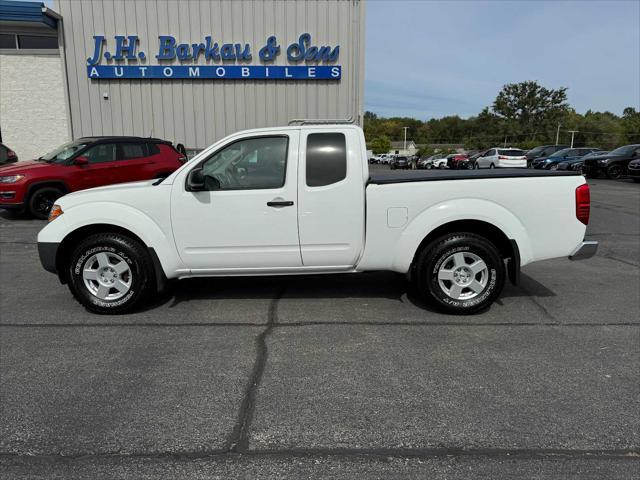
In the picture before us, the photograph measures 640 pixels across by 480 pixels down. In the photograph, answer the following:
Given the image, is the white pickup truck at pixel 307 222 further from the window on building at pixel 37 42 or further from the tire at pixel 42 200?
the window on building at pixel 37 42

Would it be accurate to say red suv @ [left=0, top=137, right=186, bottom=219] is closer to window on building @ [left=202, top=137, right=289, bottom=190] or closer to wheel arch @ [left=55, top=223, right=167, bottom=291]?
wheel arch @ [left=55, top=223, right=167, bottom=291]

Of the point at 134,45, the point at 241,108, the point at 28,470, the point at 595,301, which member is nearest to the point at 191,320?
the point at 28,470

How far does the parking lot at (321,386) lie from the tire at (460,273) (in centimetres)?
19

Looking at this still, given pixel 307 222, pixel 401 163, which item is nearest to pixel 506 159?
pixel 401 163

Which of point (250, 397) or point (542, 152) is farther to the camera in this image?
point (542, 152)

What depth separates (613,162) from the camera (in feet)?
75.1

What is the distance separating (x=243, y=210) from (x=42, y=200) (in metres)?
7.81

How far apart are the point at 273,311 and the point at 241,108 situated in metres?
12.5

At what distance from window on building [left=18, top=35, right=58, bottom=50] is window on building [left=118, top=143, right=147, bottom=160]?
9.97m

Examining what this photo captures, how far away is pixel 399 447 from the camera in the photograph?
2.67 m

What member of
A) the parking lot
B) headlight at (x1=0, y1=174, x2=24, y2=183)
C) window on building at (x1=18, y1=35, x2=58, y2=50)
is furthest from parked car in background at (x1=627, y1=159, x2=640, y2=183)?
window on building at (x1=18, y1=35, x2=58, y2=50)

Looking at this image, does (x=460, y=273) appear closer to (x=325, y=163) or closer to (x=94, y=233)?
(x=325, y=163)

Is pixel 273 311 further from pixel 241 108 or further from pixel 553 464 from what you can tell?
pixel 241 108

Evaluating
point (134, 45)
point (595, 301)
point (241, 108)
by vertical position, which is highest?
point (134, 45)
